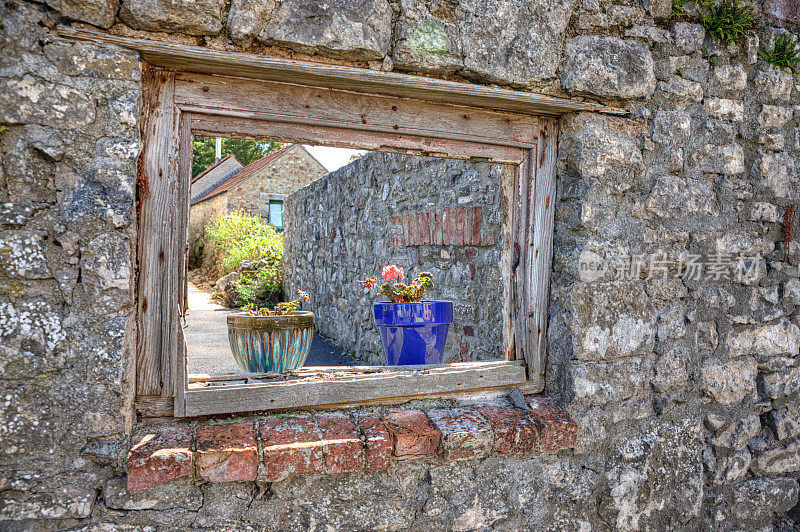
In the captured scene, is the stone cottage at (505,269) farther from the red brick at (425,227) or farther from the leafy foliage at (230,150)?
the leafy foliage at (230,150)

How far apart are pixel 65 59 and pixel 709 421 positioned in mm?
2866

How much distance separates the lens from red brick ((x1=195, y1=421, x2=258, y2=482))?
175cm

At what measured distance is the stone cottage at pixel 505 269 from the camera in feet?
5.36

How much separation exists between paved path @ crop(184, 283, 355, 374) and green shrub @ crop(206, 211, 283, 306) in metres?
1.32

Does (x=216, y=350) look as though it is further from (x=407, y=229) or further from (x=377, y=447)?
(x=377, y=447)

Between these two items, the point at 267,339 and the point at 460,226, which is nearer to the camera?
the point at 267,339

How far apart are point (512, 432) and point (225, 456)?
1.04m

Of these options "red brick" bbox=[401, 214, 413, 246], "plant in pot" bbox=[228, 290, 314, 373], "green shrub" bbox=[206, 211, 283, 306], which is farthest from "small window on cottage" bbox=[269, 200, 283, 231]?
"plant in pot" bbox=[228, 290, 314, 373]

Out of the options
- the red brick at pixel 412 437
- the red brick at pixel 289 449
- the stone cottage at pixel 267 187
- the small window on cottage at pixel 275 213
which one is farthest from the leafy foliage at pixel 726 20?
the small window on cottage at pixel 275 213

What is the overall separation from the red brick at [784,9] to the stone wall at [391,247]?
144cm

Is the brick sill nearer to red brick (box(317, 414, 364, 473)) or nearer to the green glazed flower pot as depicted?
red brick (box(317, 414, 364, 473))

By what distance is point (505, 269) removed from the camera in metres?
2.57

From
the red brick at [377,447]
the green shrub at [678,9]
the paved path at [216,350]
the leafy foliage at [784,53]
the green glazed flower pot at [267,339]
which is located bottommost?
the paved path at [216,350]

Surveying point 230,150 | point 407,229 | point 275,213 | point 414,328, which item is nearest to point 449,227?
point 407,229
